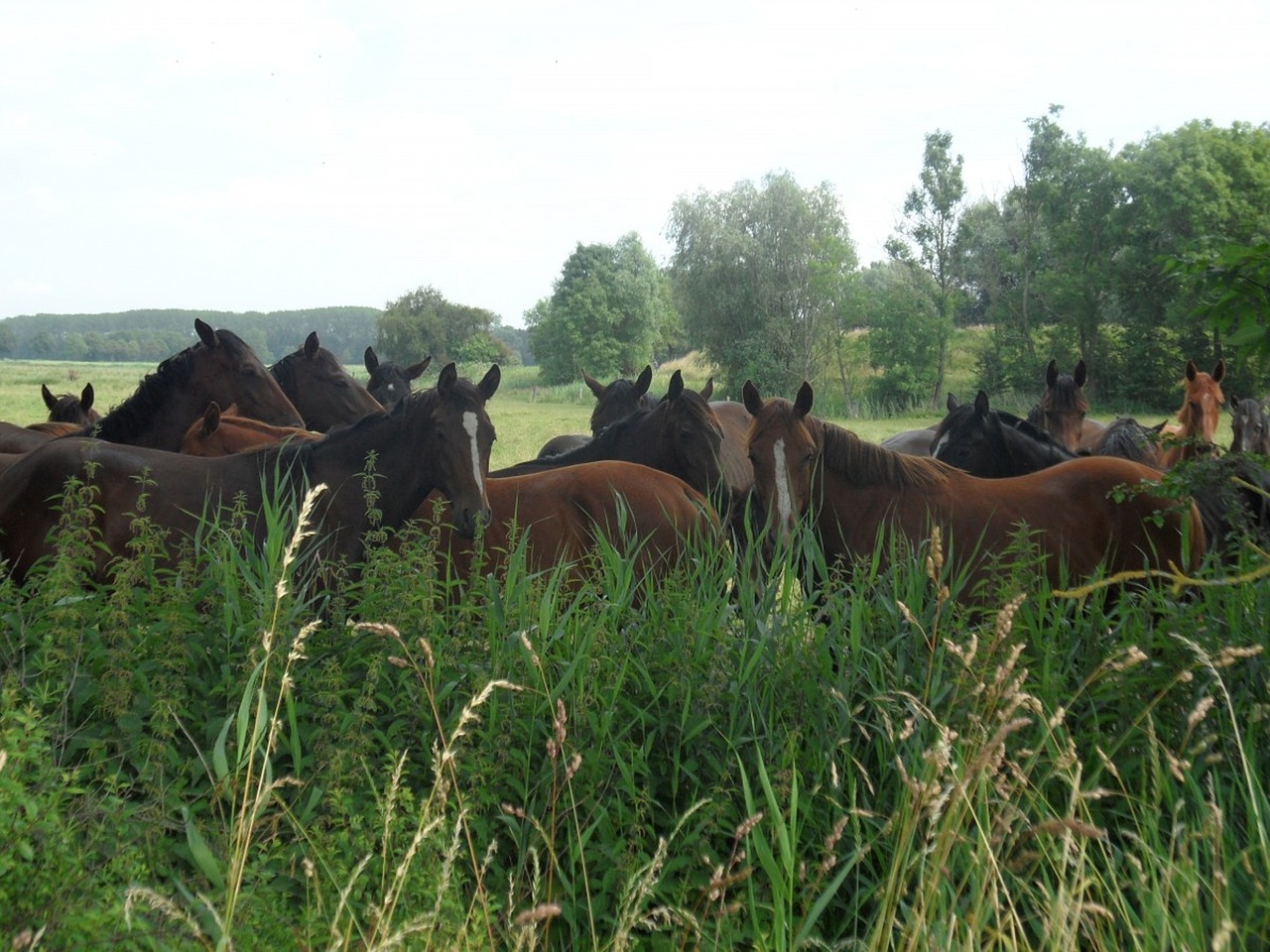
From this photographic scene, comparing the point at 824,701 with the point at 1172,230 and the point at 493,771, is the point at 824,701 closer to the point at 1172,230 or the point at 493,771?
the point at 493,771

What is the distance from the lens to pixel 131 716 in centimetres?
293

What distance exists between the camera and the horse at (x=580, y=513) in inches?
225

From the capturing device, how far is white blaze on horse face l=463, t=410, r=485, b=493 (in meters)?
5.55

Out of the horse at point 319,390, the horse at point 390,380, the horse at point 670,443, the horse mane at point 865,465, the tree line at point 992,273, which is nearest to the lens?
the horse mane at point 865,465

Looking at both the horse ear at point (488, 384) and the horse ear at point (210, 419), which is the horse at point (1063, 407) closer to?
the horse ear at point (488, 384)

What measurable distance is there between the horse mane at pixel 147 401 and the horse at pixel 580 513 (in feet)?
9.74

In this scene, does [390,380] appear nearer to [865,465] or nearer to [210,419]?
[210,419]

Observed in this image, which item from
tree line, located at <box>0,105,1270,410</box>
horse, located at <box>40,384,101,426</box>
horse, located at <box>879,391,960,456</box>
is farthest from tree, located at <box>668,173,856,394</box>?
horse, located at <box>40,384,101,426</box>

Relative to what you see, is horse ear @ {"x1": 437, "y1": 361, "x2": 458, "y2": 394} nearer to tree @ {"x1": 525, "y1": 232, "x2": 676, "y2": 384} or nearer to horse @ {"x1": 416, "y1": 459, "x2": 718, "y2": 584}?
horse @ {"x1": 416, "y1": 459, "x2": 718, "y2": 584}

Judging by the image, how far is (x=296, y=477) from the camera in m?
5.47

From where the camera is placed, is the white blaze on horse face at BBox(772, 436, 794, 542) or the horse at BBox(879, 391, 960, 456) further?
the horse at BBox(879, 391, 960, 456)

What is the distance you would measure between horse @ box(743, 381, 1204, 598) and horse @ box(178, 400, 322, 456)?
3282mm

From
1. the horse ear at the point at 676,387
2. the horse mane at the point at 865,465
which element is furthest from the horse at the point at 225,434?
the horse mane at the point at 865,465

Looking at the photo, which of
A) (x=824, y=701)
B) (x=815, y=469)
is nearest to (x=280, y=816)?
(x=824, y=701)
